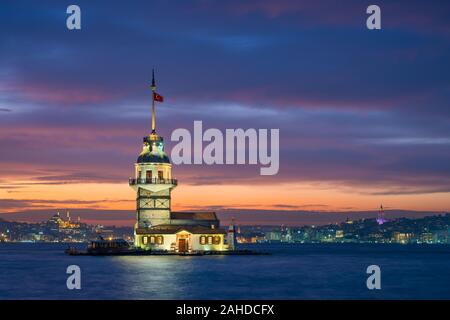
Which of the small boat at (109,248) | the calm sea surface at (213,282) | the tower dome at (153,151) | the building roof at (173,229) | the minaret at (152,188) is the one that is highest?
the tower dome at (153,151)

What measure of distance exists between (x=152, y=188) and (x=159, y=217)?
4.63 m

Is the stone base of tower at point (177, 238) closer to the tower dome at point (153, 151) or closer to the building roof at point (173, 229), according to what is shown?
the building roof at point (173, 229)

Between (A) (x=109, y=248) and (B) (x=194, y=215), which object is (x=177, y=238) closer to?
(B) (x=194, y=215)

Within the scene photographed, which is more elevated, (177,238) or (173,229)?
(173,229)

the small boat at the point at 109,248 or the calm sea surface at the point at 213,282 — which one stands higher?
the small boat at the point at 109,248

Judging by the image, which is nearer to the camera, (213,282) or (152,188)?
(213,282)

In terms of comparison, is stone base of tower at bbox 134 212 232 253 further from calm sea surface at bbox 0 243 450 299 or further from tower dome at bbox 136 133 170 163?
calm sea surface at bbox 0 243 450 299

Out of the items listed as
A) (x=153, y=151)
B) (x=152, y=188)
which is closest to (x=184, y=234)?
(x=152, y=188)

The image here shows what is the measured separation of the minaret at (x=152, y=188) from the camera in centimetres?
12850

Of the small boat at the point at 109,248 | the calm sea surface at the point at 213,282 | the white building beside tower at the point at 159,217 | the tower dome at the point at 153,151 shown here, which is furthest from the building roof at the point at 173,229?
the calm sea surface at the point at 213,282

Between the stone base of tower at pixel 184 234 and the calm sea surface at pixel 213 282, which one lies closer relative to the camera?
the calm sea surface at pixel 213 282

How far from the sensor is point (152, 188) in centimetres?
12825
